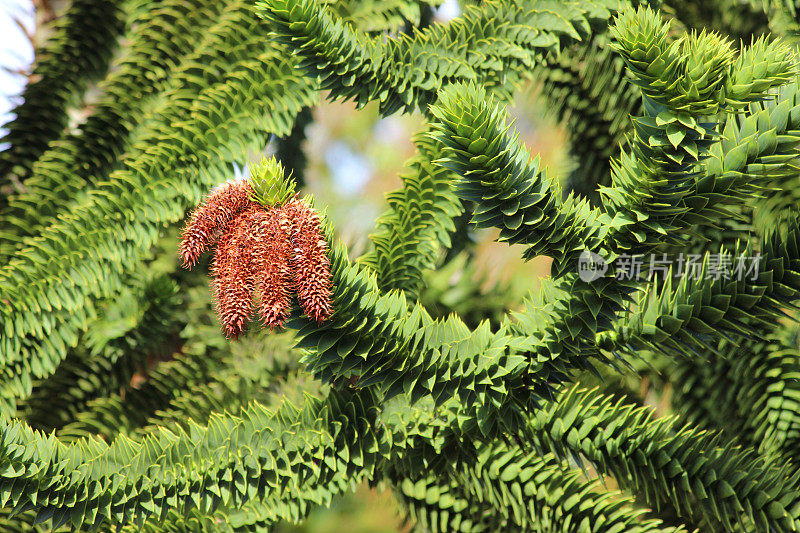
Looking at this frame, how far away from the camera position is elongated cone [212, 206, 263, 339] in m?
0.69

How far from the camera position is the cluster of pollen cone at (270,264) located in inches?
26.9

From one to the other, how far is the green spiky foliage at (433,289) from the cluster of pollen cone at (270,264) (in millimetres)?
33

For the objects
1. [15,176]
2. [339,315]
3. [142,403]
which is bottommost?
[339,315]

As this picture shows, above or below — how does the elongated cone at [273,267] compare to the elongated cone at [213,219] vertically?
below

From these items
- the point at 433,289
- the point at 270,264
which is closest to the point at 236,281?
the point at 270,264

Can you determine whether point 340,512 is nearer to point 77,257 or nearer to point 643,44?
point 77,257

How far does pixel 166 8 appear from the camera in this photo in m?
1.36

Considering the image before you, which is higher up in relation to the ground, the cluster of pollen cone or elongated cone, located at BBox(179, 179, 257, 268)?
elongated cone, located at BBox(179, 179, 257, 268)

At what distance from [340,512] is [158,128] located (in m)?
3.13

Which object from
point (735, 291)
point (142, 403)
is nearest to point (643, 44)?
point (735, 291)

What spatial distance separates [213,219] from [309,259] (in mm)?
141

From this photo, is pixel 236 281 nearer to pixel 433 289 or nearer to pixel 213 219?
pixel 213 219

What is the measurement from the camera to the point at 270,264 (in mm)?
682

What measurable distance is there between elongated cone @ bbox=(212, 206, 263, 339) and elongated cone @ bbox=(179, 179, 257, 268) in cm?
3
